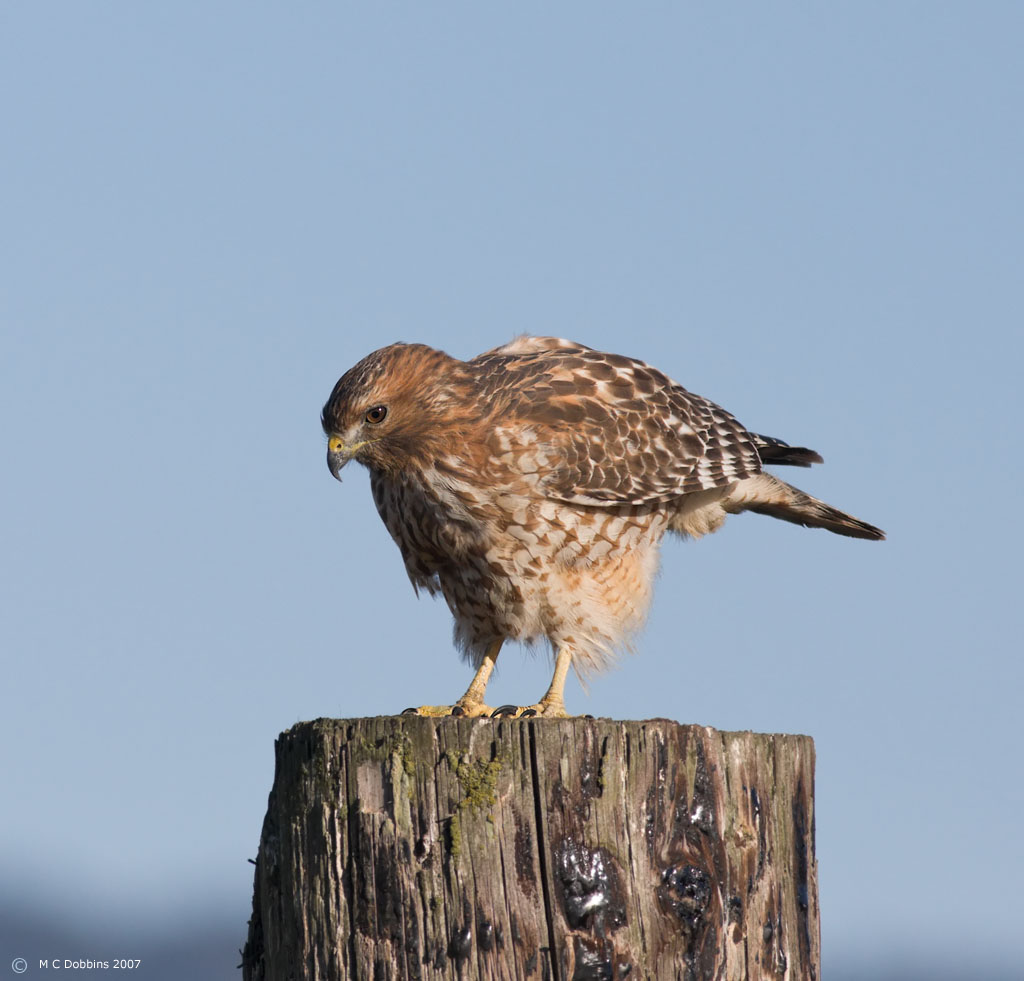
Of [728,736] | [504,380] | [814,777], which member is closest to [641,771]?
[728,736]

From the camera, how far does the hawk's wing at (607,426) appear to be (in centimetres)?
823

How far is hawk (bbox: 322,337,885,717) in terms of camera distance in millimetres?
7969

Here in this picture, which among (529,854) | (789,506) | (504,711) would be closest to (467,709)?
(504,711)

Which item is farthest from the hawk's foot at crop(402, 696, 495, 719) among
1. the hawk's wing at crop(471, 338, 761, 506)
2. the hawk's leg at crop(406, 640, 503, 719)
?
the hawk's wing at crop(471, 338, 761, 506)

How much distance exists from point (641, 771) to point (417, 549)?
139 inches

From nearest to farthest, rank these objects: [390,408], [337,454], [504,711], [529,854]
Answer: [529,854] < [504,711] < [337,454] < [390,408]

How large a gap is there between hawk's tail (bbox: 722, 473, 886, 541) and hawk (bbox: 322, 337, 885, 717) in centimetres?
55

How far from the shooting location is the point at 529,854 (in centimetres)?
480

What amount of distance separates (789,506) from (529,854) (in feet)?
17.3

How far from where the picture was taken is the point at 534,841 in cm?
482

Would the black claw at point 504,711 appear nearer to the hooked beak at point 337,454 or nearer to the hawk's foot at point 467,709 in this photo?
the hawk's foot at point 467,709

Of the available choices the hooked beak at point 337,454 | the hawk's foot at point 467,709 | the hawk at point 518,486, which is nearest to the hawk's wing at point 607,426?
the hawk at point 518,486

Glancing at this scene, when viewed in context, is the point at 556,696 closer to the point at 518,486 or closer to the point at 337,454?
the point at 518,486

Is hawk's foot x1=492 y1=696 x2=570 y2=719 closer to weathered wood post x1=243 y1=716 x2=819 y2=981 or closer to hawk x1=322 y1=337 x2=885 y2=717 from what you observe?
hawk x1=322 y1=337 x2=885 y2=717
